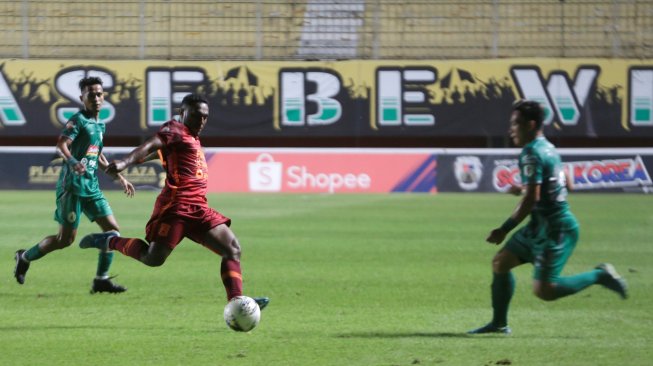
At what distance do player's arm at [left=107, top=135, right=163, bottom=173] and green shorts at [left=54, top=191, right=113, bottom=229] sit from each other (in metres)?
2.60

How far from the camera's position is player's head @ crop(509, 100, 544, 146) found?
26.2 feet

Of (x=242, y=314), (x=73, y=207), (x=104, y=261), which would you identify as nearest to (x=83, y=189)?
(x=73, y=207)

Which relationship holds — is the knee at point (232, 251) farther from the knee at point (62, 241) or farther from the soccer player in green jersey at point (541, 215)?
the knee at point (62, 241)

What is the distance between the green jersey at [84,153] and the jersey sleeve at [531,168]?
445 centimetres

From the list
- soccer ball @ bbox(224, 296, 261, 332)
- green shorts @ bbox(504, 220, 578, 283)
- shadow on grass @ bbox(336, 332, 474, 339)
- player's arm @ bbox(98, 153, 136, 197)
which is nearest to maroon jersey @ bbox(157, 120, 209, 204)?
player's arm @ bbox(98, 153, 136, 197)

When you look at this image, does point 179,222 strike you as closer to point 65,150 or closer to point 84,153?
point 65,150

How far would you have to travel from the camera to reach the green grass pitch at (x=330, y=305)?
7602 mm

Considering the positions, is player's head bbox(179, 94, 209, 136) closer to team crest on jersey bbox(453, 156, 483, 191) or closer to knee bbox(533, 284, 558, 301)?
knee bbox(533, 284, 558, 301)

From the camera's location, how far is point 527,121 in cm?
799

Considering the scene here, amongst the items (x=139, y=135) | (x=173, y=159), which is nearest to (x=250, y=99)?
(x=139, y=135)

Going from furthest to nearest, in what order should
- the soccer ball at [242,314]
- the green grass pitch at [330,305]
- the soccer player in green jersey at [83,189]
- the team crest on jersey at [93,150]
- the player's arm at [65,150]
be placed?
the team crest on jersey at [93,150]
the soccer player in green jersey at [83,189]
the player's arm at [65,150]
the soccer ball at [242,314]
the green grass pitch at [330,305]

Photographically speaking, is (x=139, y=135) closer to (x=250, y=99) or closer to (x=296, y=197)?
(x=250, y=99)

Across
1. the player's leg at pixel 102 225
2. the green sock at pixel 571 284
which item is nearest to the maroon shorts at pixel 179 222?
the player's leg at pixel 102 225

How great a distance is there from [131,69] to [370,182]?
7.37 metres
